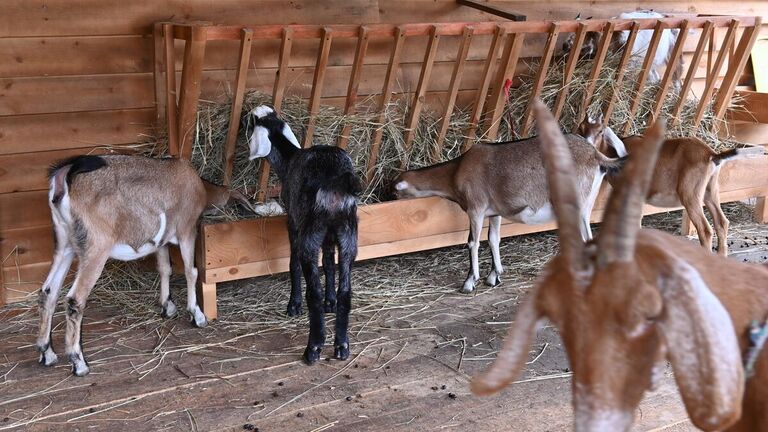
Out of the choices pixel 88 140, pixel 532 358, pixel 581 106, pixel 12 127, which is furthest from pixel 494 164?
pixel 12 127

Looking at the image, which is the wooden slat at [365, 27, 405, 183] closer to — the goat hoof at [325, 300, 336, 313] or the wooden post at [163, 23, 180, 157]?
the goat hoof at [325, 300, 336, 313]

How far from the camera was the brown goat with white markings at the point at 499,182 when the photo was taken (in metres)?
5.94

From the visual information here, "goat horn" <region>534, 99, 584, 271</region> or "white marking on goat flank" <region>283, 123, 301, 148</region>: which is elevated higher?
"goat horn" <region>534, 99, 584, 271</region>

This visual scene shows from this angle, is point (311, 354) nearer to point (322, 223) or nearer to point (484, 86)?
point (322, 223)

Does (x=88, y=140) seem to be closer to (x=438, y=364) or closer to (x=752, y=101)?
(x=438, y=364)

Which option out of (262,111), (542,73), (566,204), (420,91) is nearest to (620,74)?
(542,73)

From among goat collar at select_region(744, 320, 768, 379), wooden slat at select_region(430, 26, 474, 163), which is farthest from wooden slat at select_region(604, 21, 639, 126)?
goat collar at select_region(744, 320, 768, 379)

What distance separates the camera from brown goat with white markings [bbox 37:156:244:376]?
4.55m

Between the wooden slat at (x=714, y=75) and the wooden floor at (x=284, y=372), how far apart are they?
8.30 ft

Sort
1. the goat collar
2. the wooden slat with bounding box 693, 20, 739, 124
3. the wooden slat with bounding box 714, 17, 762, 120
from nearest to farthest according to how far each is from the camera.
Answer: the goat collar
the wooden slat with bounding box 693, 20, 739, 124
the wooden slat with bounding box 714, 17, 762, 120

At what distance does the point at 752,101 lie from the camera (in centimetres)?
823

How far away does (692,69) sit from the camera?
695 cm

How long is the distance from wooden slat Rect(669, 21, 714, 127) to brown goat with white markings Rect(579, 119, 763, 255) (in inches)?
25.1

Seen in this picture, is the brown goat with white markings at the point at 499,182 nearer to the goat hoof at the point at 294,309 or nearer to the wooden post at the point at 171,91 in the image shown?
the goat hoof at the point at 294,309
